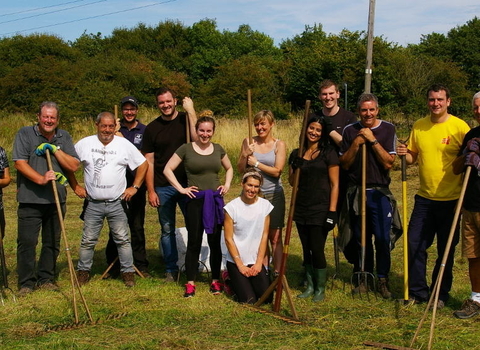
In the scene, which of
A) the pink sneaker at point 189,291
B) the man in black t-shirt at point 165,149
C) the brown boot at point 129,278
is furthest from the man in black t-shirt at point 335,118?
the brown boot at point 129,278

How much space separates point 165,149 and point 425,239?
2.95 metres

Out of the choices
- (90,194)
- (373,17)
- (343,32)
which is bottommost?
(90,194)

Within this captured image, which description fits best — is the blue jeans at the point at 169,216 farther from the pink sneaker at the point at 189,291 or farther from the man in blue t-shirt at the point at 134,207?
the pink sneaker at the point at 189,291

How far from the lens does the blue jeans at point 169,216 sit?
6.56 meters

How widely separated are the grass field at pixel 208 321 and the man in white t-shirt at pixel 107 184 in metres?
0.37

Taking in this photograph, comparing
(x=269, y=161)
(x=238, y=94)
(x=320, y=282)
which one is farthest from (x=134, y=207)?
(x=238, y=94)

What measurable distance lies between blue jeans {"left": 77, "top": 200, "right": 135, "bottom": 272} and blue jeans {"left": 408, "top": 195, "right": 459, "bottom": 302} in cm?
299

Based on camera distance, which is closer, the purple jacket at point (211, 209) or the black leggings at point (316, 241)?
the black leggings at point (316, 241)

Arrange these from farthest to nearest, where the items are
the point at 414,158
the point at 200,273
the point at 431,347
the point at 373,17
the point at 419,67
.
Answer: the point at 419,67 < the point at 373,17 < the point at 200,273 < the point at 414,158 < the point at 431,347

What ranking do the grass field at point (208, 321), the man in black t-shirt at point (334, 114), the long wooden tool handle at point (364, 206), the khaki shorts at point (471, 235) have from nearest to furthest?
1. the grass field at point (208, 321)
2. the khaki shorts at point (471, 235)
3. the long wooden tool handle at point (364, 206)
4. the man in black t-shirt at point (334, 114)

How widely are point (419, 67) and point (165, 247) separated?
937 inches

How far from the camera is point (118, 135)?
6.63 metres

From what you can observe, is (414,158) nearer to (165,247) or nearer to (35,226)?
(165,247)

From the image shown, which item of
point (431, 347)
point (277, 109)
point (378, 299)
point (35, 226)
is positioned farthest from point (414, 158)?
point (277, 109)
